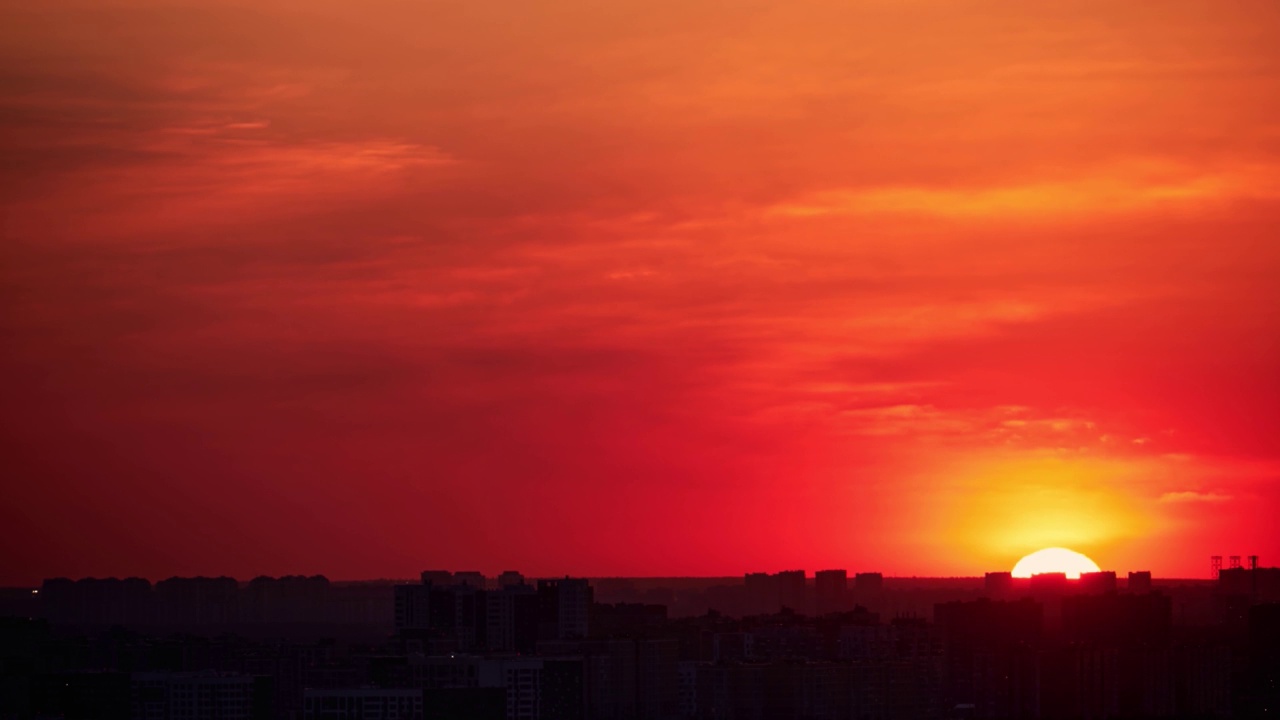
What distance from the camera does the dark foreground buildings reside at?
67.8m

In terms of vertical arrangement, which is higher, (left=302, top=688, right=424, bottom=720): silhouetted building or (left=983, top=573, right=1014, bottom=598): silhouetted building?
(left=983, top=573, right=1014, bottom=598): silhouetted building

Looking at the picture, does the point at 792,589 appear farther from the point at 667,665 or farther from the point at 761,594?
the point at 667,665

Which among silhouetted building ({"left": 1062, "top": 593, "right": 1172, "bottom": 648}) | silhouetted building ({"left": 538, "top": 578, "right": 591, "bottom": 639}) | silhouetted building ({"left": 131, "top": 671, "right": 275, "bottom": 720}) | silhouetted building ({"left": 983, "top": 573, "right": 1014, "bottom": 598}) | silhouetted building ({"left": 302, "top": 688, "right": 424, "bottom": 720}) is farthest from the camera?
silhouetted building ({"left": 983, "top": 573, "right": 1014, "bottom": 598})

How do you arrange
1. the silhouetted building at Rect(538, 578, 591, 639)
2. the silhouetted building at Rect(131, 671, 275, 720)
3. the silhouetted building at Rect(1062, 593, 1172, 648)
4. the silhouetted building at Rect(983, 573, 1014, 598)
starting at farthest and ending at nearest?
1. the silhouetted building at Rect(983, 573, 1014, 598)
2. the silhouetted building at Rect(538, 578, 591, 639)
3. the silhouetted building at Rect(1062, 593, 1172, 648)
4. the silhouetted building at Rect(131, 671, 275, 720)

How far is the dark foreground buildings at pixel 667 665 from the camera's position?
67.8 meters

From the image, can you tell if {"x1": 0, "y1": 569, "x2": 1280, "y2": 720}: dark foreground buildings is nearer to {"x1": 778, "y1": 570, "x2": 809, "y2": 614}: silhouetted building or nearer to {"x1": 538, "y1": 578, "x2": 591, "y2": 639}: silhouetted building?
{"x1": 538, "y1": 578, "x2": 591, "y2": 639}: silhouetted building

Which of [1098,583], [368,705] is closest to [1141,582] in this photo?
[1098,583]

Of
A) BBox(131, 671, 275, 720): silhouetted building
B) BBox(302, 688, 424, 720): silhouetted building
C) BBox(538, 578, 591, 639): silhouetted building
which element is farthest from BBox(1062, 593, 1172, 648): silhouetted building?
BBox(131, 671, 275, 720): silhouetted building

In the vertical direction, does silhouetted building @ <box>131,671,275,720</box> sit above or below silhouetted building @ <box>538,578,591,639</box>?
below

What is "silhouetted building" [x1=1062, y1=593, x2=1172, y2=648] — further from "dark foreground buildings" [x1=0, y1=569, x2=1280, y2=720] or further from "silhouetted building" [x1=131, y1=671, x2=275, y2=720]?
"silhouetted building" [x1=131, y1=671, x2=275, y2=720]

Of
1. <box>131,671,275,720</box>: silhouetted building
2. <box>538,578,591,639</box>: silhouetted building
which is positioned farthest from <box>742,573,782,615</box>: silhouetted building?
<box>131,671,275,720</box>: silhouetted building

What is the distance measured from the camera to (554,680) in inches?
2682

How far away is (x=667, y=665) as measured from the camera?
72.5m

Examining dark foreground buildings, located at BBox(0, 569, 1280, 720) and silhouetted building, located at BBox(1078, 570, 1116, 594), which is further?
silhouetted building, located at BBox(1078, 570, 1116, 594)
